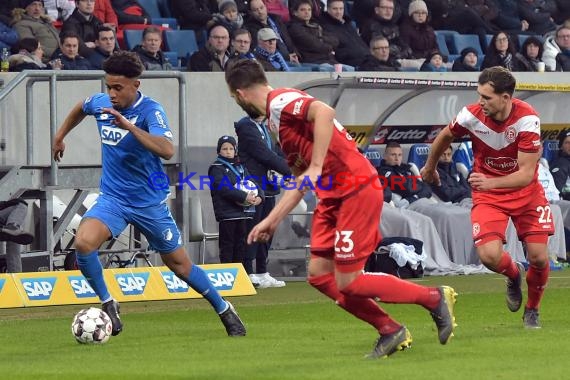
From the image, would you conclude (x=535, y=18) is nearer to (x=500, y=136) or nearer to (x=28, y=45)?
(x=28, y=45)

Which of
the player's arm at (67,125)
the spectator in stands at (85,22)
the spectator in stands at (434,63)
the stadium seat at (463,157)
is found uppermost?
the spectator in stands at (85,22)

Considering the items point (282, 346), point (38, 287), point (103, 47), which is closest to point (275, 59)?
point (103, 47)

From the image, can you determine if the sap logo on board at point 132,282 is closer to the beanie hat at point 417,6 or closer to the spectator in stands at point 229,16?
the spectator in stands at point 229,16

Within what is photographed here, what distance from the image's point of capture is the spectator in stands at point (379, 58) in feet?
68.6

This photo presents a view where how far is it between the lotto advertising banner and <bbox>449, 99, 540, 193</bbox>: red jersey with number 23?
187 inches

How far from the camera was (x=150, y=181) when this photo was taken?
1127 centimetres

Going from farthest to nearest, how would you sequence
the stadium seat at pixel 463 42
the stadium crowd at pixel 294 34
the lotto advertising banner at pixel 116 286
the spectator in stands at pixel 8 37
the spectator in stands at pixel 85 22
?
the stadium seat at pixel 463 42 < the spectator in stands at pixel 85 22 < the stadium crowd at pixel 294 34 < the spectator in stands at pixel 8 37 < the lotto advertising banner at pixel 116 286

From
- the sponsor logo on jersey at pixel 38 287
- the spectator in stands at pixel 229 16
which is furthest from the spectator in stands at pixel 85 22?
the sponsor logo on jersey at pixel 38 287

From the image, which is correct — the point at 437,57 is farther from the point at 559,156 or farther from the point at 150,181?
the point at 150,181

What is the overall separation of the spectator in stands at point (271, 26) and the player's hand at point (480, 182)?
379 inches

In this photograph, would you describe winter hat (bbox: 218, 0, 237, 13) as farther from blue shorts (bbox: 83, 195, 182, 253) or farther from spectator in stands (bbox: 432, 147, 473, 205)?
blue shorts (bbox: 83, 195, 182, 253)

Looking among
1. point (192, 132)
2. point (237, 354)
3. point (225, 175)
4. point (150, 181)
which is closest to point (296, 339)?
point (237, 354)

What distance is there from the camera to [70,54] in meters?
17.5

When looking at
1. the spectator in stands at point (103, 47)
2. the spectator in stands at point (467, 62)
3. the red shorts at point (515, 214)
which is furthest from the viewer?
the spectator in stands at point (467, 62)
